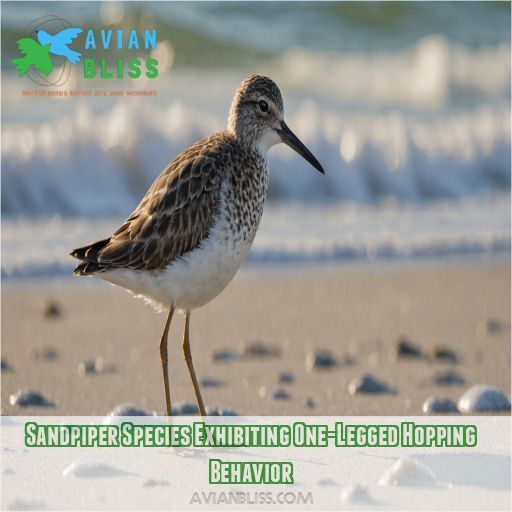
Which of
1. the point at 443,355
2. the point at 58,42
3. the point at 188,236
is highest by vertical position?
the point at 58,42

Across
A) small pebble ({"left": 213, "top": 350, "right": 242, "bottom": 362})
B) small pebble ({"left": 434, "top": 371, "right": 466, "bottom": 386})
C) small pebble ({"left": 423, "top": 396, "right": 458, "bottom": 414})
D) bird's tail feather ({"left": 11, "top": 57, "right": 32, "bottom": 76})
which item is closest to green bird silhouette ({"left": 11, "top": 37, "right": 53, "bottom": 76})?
bird's tail feather ({"left": 11, "top": 57, "right": 32, "bottom": 76})

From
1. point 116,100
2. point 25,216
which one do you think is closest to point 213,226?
point 25,216

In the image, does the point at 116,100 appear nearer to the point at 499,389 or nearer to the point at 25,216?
the point at 25,216

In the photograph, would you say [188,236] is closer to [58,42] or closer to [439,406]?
[439,406]

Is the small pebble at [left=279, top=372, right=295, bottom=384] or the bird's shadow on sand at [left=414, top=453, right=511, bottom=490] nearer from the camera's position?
the bird's shadow on sand at [left=414, top=453, right=511, bottom=490]

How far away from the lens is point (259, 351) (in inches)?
290

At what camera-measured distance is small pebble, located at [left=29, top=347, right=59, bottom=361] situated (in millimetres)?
7227

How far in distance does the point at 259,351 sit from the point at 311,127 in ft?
21.0

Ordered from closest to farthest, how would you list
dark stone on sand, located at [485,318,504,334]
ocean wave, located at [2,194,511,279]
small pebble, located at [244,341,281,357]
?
small pebble, located at [244,341,281,357]
dark stone on sand, located at [485,318,504,334]
ocean wave, located at [2,194,511,279]

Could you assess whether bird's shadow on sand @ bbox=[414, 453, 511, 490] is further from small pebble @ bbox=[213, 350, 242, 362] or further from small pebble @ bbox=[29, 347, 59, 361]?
small pebble @ bbox=[29, 347, 59, 361]

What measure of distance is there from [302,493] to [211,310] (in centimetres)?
411

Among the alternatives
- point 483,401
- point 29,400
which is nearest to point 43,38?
point 29,400

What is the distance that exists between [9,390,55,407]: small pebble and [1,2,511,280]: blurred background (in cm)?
327

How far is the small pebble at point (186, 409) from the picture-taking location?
5879 millimetres
